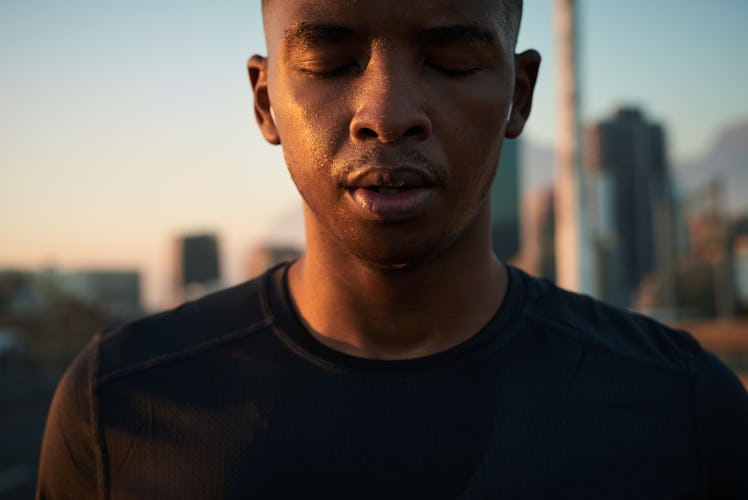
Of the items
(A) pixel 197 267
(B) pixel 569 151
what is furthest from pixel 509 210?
(B) pixel 569 151

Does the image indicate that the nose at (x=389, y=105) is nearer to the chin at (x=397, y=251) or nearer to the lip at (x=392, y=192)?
the lip at (x=392, y=192)

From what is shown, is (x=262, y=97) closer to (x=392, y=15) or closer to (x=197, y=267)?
(x=392, y=15)

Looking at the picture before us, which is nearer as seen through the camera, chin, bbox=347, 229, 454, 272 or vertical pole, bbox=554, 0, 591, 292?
chin, bbox=347, 229, 454, 272

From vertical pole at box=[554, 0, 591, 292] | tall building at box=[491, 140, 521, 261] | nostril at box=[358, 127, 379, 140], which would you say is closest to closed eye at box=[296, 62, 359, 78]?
nostril at box=[358, 127, 379, 140]

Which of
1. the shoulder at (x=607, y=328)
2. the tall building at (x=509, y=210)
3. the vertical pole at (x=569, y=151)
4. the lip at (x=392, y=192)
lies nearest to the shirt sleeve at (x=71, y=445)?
the lip at (x=392, y=192)

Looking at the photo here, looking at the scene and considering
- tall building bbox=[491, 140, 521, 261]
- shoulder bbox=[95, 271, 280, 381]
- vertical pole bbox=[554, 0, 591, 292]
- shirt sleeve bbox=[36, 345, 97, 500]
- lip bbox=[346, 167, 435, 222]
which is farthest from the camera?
tall building bbox=[491, 140, 521, 261]

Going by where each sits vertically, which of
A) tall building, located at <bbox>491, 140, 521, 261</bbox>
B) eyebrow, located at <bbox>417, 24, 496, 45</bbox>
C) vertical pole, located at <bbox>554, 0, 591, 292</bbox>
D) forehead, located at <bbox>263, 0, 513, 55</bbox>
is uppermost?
forehead, located at <bbox>263, 0, 513, 55</bbox>

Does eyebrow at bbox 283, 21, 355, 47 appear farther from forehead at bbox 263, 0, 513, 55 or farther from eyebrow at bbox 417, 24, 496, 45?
eyebrow at bbox 417, 24, 496, 45

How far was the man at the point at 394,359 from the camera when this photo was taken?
5.85 feet

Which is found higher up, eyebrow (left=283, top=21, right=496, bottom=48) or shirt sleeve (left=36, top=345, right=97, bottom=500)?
eyebrow (left=283, top=21, right=496, bottom=48)

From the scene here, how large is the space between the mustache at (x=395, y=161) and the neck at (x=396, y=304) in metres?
0.27

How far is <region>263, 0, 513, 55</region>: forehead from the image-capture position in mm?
1762

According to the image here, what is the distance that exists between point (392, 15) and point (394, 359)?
842 millimetres

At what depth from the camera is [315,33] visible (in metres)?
1.81
